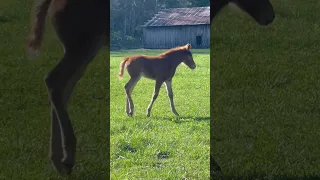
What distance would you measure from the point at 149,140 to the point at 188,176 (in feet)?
1.25

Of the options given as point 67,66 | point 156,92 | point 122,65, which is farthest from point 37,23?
point 156,92

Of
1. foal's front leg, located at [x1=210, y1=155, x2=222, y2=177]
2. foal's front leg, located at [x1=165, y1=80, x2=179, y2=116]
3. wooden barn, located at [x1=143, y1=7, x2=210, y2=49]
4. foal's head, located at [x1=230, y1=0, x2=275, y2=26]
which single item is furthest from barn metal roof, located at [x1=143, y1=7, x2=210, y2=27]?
foal's front leg, located at [x1=210, y1=155, x2=222, y2=177]

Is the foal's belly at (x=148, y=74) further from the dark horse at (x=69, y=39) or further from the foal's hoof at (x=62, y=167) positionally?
the foal's hoof at (x=62, y=167)

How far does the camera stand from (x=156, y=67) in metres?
3.54

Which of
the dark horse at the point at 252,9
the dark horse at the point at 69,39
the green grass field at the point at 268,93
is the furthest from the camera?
the green grass field at the point at 268,93

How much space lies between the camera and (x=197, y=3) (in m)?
3.48

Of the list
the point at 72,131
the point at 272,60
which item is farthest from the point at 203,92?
the point at 272,60

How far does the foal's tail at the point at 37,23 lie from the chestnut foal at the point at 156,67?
1.91ft

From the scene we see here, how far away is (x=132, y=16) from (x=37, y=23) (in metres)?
0.65

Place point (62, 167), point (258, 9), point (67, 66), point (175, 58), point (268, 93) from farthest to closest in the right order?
point (268, 93)
point (258, 9)
point (175, 58)
point (62, 167)
point (67, 66)

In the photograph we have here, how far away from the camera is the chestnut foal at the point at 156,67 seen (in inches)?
136

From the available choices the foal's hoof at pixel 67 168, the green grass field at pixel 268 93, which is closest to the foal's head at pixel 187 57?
the green grass field at pixel 268 93

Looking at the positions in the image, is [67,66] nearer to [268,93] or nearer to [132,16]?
[132,16]

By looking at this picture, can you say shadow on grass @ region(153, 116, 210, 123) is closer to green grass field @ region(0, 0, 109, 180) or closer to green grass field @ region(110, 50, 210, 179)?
green grass field @ region(110, 50, 210, 179)
